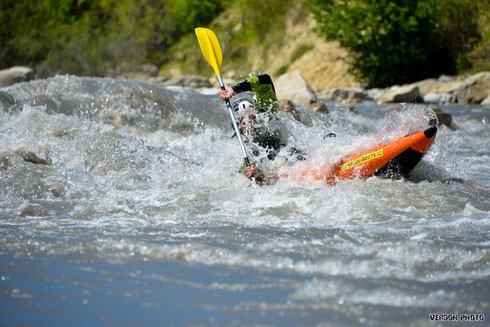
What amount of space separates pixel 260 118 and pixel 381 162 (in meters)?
1.27

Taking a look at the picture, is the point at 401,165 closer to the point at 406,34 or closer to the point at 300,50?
the point at 406,34

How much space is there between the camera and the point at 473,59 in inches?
715

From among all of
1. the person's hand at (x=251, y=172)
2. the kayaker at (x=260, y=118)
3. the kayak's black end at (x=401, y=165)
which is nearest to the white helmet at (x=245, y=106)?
the kayaker at (x=260, y=118)

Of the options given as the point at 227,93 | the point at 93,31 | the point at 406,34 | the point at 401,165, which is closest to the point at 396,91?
the point at 406,34

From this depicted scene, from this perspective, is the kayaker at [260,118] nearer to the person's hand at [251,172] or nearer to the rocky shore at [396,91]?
the person's hand at [251,172]

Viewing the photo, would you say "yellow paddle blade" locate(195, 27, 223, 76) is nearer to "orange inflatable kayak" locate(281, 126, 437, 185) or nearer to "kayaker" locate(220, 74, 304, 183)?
"kayaker" locate(220, 74, 304, 183)

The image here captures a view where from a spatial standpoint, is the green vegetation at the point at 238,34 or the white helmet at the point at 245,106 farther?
the green vegetation at the point at 238,34

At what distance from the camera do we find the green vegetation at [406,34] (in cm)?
1808

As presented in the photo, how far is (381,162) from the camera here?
4922mm

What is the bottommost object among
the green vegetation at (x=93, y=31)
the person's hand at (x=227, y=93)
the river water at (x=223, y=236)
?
the river water at (x=223, y=236)

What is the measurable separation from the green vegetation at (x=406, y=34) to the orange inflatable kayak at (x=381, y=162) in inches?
544

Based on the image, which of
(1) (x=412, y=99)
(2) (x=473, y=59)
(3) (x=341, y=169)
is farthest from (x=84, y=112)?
(2) (x=473, y=59)

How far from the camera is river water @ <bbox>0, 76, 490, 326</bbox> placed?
94.3 inches

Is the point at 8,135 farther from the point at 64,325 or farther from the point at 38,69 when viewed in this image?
the point at 38,69
